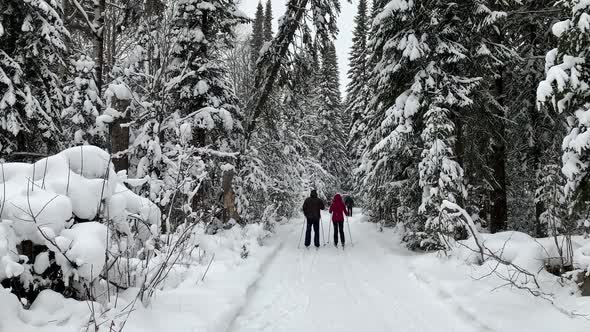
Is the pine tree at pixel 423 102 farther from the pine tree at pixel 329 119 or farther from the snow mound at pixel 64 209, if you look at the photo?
the pine tree at pixel 329 119

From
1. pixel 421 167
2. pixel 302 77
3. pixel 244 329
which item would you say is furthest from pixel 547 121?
pixel 244 329

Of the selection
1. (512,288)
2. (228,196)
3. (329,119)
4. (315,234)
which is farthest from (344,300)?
(329,119)

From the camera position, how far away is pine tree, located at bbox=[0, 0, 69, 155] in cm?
955

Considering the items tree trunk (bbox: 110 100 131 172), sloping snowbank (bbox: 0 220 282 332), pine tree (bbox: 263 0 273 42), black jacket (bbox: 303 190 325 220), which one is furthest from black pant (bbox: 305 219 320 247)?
pine tree (bbox: 263 0 273 42)

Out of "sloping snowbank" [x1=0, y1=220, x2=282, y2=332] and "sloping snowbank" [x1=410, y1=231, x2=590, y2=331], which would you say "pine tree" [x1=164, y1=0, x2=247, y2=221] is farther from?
"sloping snowbank" [x1=410, y1=231, x2=590, y2=331]

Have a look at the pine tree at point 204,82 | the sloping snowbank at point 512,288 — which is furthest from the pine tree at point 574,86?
the pine tree at point 204,82

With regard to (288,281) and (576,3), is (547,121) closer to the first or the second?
(576,3)

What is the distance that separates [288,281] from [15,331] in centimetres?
512

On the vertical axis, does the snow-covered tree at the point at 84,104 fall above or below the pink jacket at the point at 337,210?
above

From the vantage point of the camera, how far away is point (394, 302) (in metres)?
6.37

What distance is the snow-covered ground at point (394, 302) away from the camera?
16.5ft

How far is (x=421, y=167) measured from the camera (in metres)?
10.3

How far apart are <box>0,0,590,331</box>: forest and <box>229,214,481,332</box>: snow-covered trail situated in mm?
1184

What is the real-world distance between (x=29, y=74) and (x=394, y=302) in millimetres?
10668
